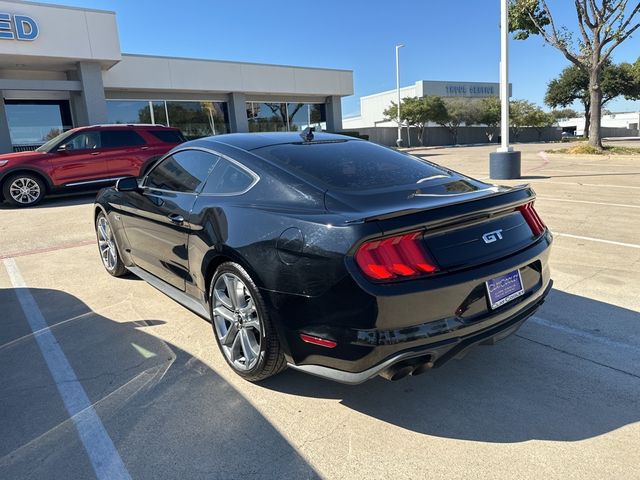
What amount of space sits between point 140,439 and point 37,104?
21.0 m

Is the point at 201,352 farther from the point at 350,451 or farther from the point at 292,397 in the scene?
the point at 350,451

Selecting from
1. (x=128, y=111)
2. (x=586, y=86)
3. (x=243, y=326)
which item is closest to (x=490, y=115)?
(x=586, y=86)

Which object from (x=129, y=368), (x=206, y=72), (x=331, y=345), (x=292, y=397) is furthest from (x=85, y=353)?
(x=206, y=72)

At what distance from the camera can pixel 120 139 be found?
11.9 meters

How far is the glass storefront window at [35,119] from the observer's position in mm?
18922

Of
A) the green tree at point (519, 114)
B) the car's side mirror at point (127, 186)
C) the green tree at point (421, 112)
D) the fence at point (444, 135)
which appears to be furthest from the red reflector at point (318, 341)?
the green tree at point (519, 114)

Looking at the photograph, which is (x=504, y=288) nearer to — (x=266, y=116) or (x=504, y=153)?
(x=504, y=153)

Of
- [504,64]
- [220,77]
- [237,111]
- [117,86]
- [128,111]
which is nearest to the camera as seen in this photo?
[504,64]

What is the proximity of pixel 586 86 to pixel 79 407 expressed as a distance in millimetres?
58623

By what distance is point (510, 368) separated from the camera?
10.2 feet

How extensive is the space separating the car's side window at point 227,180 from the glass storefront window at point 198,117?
69.3 ft

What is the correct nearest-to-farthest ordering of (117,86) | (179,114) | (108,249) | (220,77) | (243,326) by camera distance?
(243,326), (108,249), (117,86), (179,114), (220,77)

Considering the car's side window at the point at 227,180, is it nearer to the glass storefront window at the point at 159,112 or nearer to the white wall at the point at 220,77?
the white wall at the point at 220,77

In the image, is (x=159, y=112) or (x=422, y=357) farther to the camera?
(x=159, y=112)
